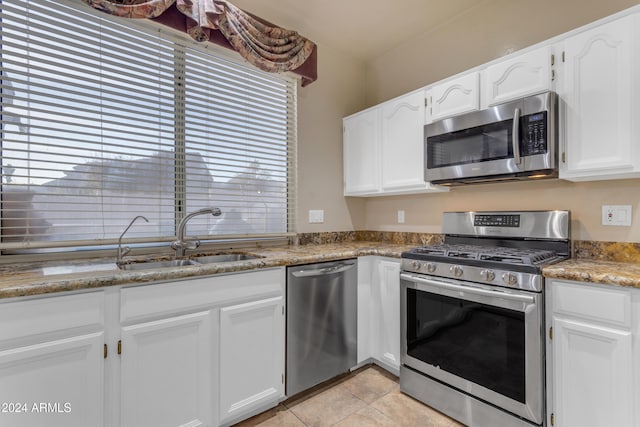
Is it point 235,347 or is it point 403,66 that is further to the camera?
point 403,66

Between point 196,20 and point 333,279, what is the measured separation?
5.92 ft

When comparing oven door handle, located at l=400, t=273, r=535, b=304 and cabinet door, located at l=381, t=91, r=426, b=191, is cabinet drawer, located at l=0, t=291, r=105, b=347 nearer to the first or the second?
oven door handle, located at l=400, t=273, r=535, b=304

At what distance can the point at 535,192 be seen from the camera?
6.50 ft

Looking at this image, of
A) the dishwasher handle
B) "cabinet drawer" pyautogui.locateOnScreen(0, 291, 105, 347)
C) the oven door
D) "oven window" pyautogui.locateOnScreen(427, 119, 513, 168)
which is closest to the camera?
"cabinet drawer" pyautogui.locateOnScreen(0, 291, 105, 347)

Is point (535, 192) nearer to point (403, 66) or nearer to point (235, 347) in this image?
point (403, 66)

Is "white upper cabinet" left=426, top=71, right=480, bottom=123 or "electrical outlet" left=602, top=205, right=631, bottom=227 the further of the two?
"white upper cabinet" left=426, top=71, right=480, bottom=123

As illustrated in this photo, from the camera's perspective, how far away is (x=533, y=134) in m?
1.66

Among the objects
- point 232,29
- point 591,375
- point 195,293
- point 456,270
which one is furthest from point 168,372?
point 232,29

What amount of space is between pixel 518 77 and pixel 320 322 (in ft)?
6.21

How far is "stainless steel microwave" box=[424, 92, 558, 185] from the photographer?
163cm

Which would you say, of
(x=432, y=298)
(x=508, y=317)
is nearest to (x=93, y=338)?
(x=432, y=298)

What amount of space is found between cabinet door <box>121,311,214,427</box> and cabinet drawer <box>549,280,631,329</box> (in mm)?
1692

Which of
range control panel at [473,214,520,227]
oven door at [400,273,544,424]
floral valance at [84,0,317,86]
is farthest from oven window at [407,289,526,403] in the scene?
floral valance at [84,0,317,86]

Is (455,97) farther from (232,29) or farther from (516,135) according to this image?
(232,29)
